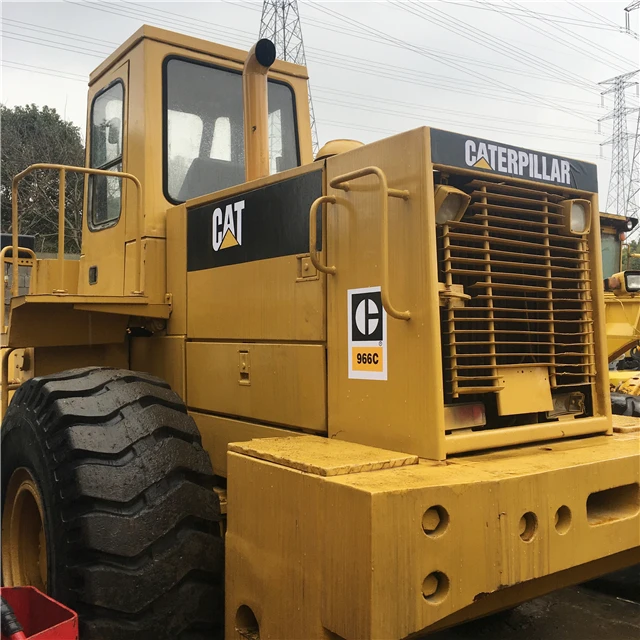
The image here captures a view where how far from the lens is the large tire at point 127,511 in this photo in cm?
256

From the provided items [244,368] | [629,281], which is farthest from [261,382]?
[629,281]

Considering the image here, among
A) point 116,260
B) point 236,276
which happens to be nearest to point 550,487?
point 236,276

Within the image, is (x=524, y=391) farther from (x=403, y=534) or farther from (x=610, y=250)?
(x=610, y=250)

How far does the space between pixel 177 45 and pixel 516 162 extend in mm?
2293

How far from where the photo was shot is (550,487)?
7.64 ft

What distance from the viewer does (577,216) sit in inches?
123

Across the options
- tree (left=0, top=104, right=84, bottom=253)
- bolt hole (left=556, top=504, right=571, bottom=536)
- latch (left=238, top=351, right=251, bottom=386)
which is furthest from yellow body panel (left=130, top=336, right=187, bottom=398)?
tree (left=0, top=104, right=84, bottom=253)

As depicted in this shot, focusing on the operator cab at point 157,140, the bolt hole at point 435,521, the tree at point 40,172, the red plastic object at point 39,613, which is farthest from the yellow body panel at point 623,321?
the tree at point 40,172

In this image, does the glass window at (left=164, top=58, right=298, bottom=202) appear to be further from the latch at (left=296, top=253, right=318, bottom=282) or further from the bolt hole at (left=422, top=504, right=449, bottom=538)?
the bolt hole at (left=422, top=504, right=449, bottom=538)

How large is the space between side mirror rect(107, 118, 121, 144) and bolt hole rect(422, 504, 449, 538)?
3.20 m

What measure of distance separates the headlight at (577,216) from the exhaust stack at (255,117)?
1.52 metres

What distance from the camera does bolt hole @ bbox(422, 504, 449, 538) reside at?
82.0 inches

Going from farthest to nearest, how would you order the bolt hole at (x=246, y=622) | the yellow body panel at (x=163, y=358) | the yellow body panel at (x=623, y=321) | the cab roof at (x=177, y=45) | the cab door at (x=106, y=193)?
1. the yellow body panel at (x=623, y=321)
2. the cab door at (x=106, y=193)
3. the cab roof at (x=177, y=45)
4. the yellow body panel at (x=163, y=358)
5. the bolt hole at (x=246, y=622)

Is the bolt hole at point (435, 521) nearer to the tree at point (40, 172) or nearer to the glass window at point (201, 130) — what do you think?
the glass window at point (201, 130)
